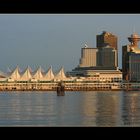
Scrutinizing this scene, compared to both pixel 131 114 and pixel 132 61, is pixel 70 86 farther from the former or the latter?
pixel 131 114

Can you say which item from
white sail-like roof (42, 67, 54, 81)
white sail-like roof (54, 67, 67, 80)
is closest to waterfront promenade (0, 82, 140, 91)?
white sail-like roof (42, 67, 54, 81)

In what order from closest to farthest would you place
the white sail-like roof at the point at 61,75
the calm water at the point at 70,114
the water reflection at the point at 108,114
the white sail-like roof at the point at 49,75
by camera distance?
the calm water at the point at 70,114
the water reflection at the point at 108,114
the white sail-like roof at the point at 49,75
the white sail-like roof at the point at 61,75

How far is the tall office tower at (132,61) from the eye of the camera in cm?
4066

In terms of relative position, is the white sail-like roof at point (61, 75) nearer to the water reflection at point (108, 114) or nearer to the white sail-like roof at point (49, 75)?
the white sail-like roof at point (49, 75)

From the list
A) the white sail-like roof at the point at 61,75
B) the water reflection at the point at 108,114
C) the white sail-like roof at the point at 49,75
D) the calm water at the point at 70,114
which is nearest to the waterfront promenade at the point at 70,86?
the white sail-like roof at the point at 49,75

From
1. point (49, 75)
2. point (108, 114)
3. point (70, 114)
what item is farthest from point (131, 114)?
point (49, 75)

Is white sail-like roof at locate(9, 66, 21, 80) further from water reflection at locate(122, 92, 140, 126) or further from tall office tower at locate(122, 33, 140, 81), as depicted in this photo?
water reflection at locate(122, 92, 140, 126)

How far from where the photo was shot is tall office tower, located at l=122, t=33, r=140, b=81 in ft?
133
